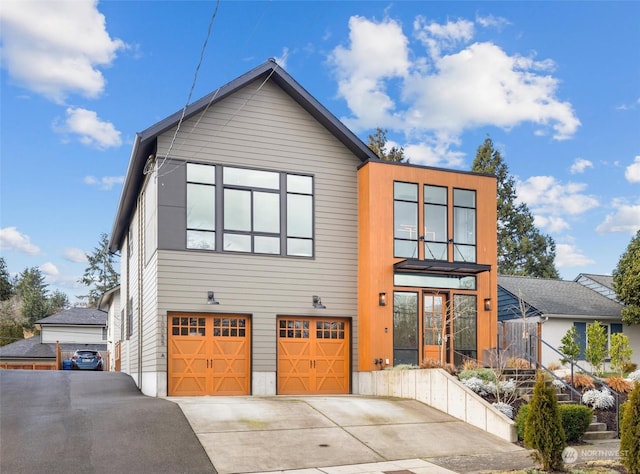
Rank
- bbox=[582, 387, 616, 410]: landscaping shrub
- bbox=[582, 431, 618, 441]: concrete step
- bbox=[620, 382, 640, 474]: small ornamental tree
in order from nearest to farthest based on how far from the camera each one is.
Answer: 1. bbox=[620, 382, 640, 474]: small ornamental tree
2. bbox=[582, 431, 618, 441]: concrete step
3. bbox=[582, 387, 616, 410]: landscaping shrub

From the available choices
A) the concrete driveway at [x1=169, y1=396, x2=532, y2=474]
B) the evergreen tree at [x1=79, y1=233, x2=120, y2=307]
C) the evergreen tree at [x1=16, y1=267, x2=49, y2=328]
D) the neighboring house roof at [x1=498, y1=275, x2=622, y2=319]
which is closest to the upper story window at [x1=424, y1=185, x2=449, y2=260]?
the concrete driveway at [x1=169, y1=396, x2=532, y2=474]

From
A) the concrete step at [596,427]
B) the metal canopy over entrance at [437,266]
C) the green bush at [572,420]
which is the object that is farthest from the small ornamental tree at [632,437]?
the metal canopy over entrance at [437,266]

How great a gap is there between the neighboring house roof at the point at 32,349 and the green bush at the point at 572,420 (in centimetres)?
3104

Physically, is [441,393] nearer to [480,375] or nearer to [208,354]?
[480,375]

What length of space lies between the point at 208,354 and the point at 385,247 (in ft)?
17.7

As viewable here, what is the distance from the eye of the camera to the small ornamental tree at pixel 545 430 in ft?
29.7

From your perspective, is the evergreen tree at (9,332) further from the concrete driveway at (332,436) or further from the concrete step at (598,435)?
the concrete step at (598,435)

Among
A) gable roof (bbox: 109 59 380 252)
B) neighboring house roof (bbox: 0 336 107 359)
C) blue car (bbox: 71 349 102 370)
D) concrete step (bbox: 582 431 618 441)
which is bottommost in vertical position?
neighboring house roof (bbox: 0 336 107 359)

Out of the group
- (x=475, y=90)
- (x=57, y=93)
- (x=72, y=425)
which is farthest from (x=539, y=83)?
(x=72, y=425)

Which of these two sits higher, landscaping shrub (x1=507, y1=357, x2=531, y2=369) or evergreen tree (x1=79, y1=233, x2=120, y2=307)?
evergreen tree (x1=79, y1=233, x2=120, y2=307)

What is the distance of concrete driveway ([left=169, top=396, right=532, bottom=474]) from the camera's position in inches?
375

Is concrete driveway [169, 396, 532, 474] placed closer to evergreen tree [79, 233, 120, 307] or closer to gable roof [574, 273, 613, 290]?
gable roof [574, 273, 613, 290]

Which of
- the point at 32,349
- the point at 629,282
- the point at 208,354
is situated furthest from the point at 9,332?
the point at 629,282

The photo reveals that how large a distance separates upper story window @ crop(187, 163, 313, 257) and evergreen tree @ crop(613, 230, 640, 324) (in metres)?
14.2
